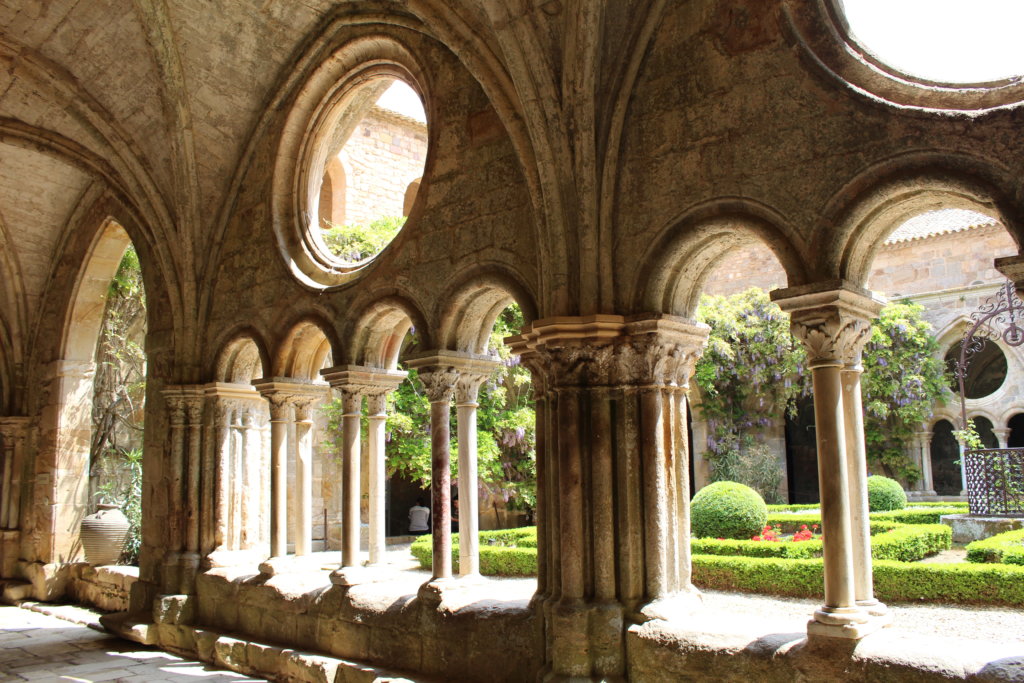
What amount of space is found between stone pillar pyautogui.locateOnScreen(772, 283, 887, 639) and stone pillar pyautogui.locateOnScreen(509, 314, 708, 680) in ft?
2.62

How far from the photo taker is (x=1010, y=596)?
6.57m

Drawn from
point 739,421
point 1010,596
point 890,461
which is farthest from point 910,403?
point 1010,596

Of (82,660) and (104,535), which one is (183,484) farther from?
(104,535)

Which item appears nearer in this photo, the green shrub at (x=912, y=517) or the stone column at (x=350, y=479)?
the stone column at (x=350, y=479)

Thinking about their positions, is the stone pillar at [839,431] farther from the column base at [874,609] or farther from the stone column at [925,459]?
the stone column at [925,459]

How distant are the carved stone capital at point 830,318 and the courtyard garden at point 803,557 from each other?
379 cm

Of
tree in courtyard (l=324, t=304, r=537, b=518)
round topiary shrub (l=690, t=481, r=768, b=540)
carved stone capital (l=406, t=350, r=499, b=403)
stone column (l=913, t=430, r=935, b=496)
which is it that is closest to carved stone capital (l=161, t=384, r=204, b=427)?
carved stone capital (l=406, t=350, r=499, b=403)

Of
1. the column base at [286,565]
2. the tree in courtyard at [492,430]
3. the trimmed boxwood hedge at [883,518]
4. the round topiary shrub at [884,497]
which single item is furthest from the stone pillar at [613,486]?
the round topiary shrub at [884,497]

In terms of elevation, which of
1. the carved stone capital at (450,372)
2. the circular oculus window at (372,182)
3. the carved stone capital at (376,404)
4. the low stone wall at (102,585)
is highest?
the circular oculus window at (372,182)

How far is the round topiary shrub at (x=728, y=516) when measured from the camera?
9250 millimetres

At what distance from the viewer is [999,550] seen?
24.0 feet

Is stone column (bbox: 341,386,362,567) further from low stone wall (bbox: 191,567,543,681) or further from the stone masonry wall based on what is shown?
the stone masonry wall

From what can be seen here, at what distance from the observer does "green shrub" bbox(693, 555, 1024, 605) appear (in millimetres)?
6633

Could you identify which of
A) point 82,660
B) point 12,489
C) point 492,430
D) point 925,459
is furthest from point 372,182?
point 925,459
